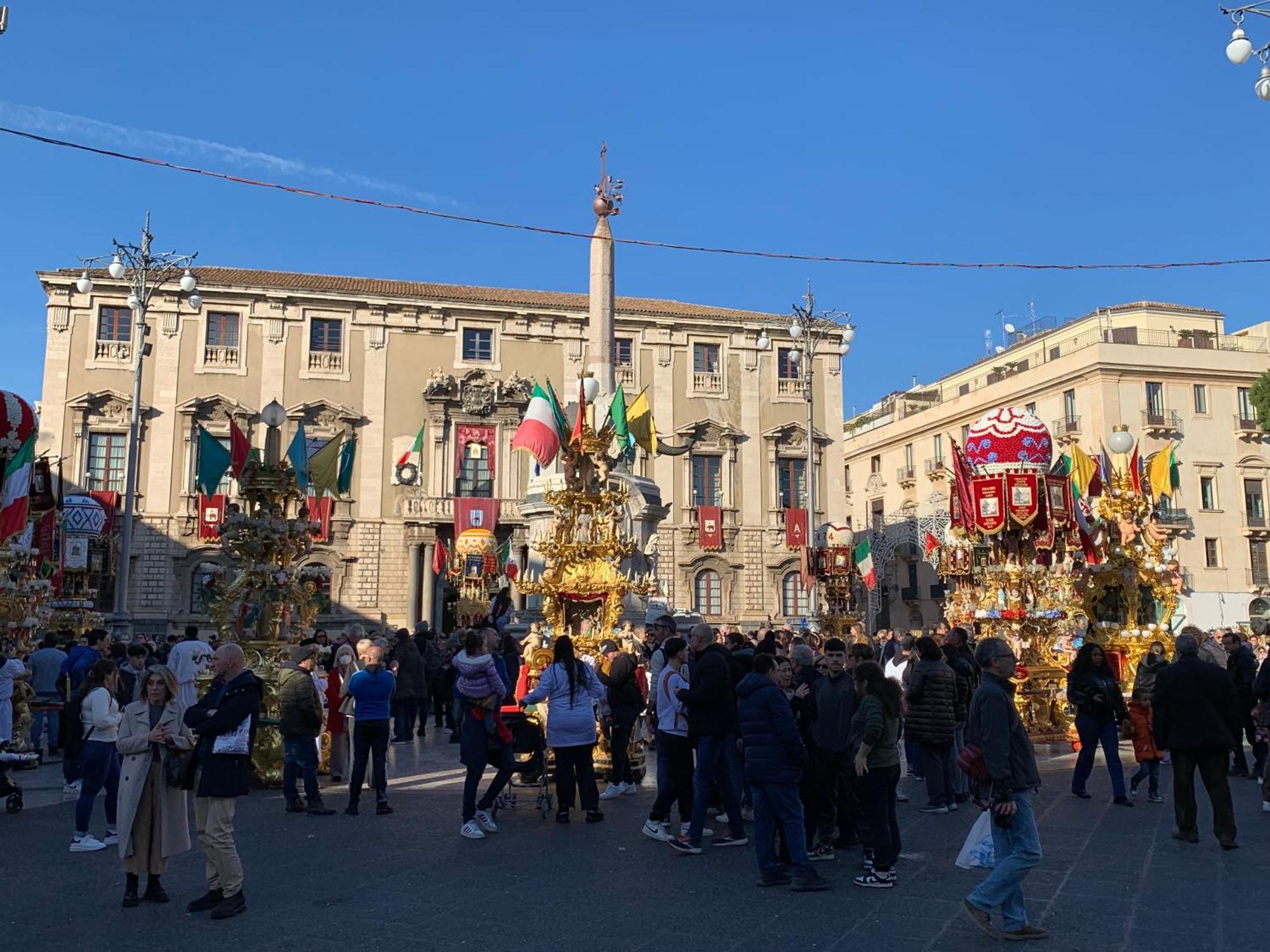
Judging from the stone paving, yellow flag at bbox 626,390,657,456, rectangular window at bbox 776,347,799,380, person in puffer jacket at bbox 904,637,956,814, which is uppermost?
rectangular window at bbox 776,347,799,380

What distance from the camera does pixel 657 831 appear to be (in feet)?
27.3

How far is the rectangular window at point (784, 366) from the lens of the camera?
44188 mm

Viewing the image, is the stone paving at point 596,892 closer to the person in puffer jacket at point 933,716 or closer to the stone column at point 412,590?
the person in puffer jacket at point 933,716

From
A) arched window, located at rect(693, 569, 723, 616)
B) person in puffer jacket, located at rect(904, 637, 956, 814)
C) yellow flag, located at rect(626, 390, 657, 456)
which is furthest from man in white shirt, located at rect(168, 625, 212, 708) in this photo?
arched window, located at rect(693, 569, 723, 616)

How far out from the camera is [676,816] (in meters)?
9.53

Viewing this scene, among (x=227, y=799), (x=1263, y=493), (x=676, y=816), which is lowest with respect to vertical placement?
(x=676, y=816)

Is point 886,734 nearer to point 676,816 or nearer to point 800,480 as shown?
point 676,816

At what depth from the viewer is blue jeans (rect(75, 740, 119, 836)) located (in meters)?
8.17

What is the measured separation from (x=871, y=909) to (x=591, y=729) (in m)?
3.26

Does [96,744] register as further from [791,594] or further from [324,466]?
[791,594]

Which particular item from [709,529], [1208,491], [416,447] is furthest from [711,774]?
[1208,491]

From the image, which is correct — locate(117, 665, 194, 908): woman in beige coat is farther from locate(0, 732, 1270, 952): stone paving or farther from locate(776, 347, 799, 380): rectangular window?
locate(776, 347, 799, 380): rectangular window

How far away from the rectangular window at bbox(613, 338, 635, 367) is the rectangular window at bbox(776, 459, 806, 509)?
7247mm

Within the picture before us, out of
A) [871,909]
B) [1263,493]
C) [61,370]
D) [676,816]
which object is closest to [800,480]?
[1263,493]
